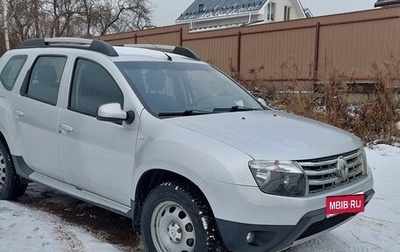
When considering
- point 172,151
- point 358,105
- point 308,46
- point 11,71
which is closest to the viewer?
point 172,151

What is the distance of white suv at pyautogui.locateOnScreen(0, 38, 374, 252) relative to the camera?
2.76m

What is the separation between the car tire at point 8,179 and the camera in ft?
15.6

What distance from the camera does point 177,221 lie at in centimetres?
312

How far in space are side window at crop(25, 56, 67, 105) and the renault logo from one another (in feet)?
9.00

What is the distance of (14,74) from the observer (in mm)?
4871

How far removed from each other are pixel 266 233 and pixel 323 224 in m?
0.49

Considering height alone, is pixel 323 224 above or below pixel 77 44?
below

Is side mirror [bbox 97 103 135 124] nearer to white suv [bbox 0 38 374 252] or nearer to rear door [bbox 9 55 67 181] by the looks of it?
white suv [bbox 0 38 374 252]

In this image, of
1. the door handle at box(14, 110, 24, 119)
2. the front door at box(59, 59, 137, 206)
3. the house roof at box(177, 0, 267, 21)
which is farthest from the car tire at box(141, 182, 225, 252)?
the house roof at box(177, 0, 267, 21)

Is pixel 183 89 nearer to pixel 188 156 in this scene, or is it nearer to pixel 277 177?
pixel 188 156

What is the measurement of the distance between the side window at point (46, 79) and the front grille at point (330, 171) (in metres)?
2.63

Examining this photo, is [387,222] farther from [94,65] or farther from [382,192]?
[94,65]

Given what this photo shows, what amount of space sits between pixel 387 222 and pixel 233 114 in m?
2.12

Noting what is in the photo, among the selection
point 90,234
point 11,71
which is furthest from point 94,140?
point 11,71
